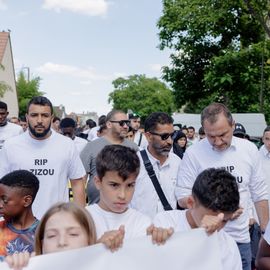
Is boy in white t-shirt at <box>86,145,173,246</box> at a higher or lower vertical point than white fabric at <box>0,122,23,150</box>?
lower

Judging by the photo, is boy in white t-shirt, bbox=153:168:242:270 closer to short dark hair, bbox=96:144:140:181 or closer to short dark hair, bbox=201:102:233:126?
short dark hair, bbox=96:144:140:181

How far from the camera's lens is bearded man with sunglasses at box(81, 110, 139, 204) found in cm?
568

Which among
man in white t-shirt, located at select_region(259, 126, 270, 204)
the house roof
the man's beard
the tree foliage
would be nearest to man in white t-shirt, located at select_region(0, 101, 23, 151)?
the man's beard

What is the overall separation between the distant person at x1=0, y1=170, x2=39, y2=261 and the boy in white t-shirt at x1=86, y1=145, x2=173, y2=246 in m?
0.58

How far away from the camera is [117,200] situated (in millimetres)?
3070

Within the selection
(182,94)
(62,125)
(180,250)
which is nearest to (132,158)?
(180,250)

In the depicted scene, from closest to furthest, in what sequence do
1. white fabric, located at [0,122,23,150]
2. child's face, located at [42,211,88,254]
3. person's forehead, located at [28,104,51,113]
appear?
child's face, located at [42,211,88,254]
person's forehead, located at [28,104,51,113]
white fabric, located at [0,122,23,150]

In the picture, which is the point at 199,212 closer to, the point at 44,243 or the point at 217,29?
the point at 44,243

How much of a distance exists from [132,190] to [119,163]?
0.17 m

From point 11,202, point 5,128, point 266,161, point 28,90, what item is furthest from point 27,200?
point 28,90

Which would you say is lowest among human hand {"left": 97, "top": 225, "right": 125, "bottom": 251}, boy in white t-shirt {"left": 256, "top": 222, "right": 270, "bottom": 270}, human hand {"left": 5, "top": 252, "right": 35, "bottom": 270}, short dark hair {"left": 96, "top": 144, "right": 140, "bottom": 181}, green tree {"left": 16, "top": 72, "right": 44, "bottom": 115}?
boy in white t-shirt {"left": 256, "top": 222, "right": 270, "bottom": 270}

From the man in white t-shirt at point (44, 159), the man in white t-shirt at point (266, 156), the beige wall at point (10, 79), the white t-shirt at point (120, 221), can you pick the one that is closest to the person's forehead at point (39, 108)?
the man in white t-shirt at point (44, 159)

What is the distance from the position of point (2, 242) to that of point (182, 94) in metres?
30.1

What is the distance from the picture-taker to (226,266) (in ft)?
9.39
